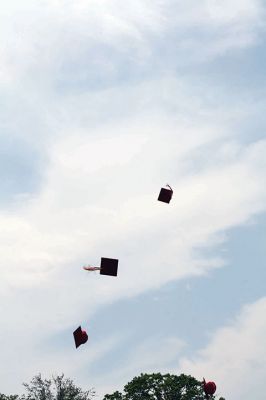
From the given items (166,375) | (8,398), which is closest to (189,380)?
(166,375)

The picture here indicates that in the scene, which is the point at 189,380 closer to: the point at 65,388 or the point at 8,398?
the point at 65,388

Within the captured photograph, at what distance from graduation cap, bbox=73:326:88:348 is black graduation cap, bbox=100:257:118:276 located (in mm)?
2063

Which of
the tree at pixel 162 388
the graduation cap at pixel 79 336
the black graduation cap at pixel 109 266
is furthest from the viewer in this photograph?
the tree at pixel 162 388

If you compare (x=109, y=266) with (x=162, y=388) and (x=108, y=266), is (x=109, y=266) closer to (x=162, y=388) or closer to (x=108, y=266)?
(x=108, y=266)

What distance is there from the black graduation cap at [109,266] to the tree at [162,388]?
37135mm

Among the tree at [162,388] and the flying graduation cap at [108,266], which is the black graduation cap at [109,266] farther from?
the tree at [162,388]

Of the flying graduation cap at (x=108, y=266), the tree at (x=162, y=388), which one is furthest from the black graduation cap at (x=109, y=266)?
the tree at (x=162, y=388)

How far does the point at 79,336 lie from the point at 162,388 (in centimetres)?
3841

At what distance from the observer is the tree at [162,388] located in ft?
185

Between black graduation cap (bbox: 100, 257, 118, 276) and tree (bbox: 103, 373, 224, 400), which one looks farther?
tree (bbox: 103, 373, 224, 400)

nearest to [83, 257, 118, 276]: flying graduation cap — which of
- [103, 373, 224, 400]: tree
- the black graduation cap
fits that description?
the black graduation cap

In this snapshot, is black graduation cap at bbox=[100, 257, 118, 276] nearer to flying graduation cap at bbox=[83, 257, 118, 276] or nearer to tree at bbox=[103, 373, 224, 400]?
flying graduation cap at bbox=[83, 257, 118, 276]

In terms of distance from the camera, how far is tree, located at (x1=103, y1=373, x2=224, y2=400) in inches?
2216

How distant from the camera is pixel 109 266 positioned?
21.5m
